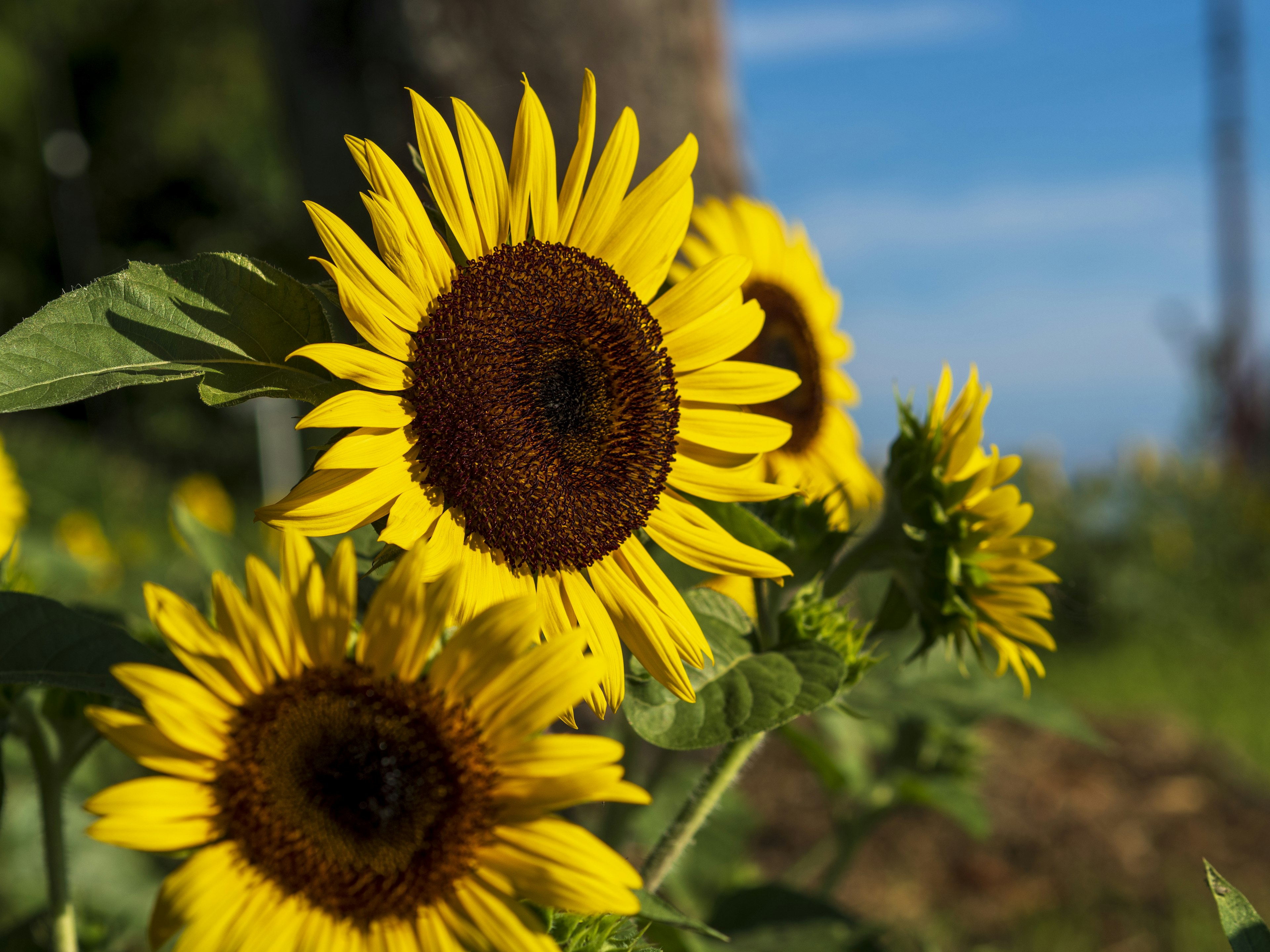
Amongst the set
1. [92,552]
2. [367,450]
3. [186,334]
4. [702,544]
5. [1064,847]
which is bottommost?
[1064,847]

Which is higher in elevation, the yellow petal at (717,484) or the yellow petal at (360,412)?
the yellow petal at (360,412)

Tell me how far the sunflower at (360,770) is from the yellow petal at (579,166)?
32cm

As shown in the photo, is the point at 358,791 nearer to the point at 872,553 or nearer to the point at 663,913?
the point at 663,913

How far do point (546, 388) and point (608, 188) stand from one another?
0.16 metres

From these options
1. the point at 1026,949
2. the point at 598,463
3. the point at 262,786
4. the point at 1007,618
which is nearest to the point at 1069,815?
the point at 1026,949

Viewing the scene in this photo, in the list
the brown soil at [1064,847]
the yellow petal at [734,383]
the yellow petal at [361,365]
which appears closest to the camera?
the yellow petal at [361,365]

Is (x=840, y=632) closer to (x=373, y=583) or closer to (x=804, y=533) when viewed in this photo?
(x=804, y=533)

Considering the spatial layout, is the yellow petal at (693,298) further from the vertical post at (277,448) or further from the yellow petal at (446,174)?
the vertical post at (277,448)

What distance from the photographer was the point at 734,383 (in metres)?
0.85

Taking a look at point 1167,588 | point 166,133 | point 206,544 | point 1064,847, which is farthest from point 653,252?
point 166,133

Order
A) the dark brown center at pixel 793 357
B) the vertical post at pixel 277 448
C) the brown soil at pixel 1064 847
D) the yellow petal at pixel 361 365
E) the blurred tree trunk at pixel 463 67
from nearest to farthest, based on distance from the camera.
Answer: the yellow petal at pixel 361 365, the dark brown center at pixel 793 357, the blurred tree trunk at pixel 463 67, the brown soil at pixel 1064 847, the vertical post at pixel 277 448

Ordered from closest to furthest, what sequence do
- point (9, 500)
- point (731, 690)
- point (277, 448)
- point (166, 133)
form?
1. point (731, 690)
2. point (9, 500)
3. point (277, 448)
4. point (166, 133)

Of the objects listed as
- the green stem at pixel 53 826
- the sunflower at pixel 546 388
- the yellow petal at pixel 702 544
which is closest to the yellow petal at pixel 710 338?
the sunflower at pixel 546 388

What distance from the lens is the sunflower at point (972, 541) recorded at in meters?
0.82
